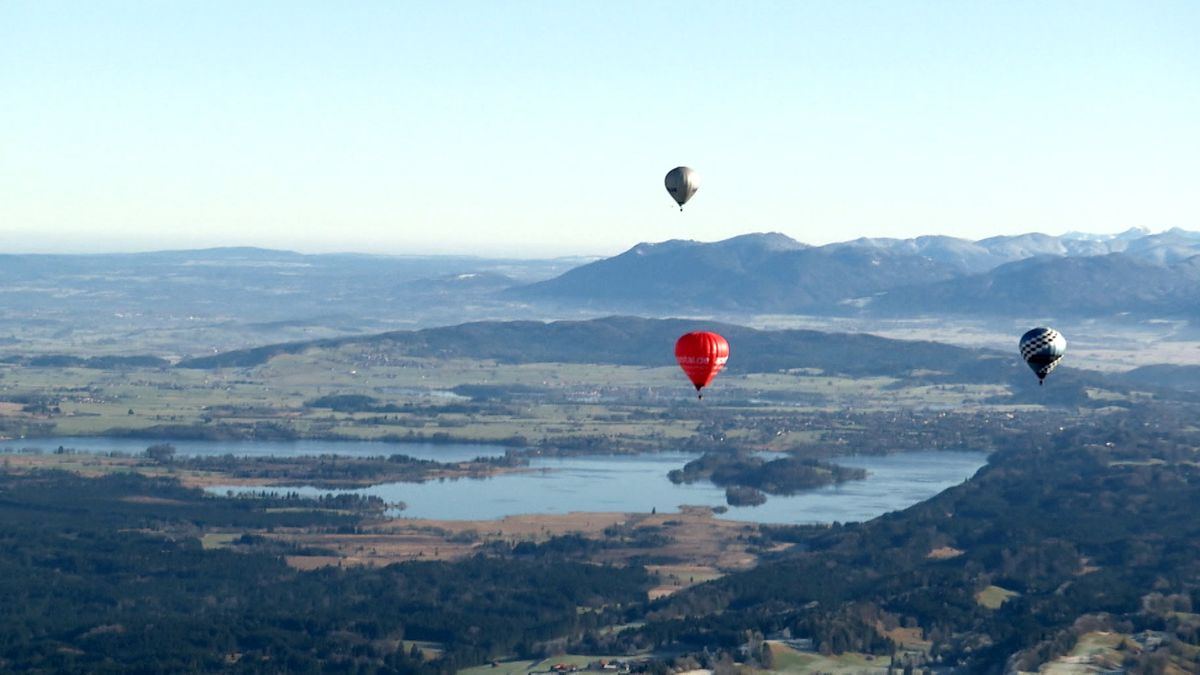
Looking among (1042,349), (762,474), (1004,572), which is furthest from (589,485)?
(1042,349)

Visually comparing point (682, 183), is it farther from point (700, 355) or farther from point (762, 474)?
point (762, 474)

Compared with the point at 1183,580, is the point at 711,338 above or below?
above

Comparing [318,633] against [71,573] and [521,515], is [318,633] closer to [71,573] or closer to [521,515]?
[71,573]

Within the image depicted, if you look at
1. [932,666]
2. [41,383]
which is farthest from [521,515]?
[41,383]

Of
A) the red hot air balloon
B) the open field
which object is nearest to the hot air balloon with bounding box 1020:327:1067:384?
the red hot air balloon

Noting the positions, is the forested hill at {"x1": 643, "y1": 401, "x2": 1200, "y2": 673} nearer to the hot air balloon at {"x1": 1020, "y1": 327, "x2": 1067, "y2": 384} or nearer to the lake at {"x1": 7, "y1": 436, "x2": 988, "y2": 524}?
the lake at {"x1": 7, "y1": 436, "x2": 988, "y2": 524}

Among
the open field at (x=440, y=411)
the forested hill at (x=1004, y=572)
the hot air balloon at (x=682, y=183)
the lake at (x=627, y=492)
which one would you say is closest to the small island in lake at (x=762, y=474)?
the lake at (x=627, y=492)
